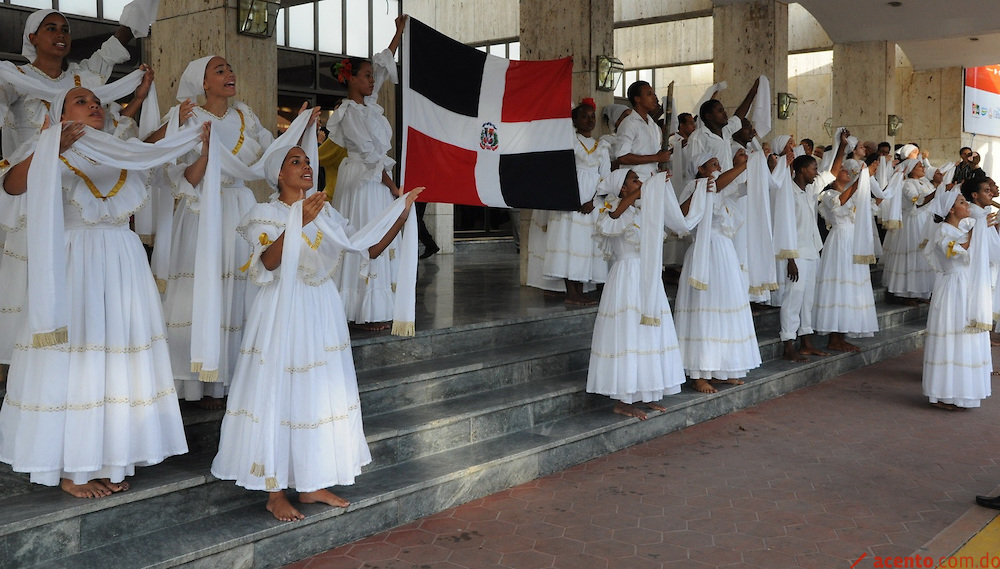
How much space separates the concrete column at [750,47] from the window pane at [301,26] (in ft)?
19.3

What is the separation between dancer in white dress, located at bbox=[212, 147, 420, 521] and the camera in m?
4.34

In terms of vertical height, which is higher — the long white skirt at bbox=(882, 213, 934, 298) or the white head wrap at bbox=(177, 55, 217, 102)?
the white head wrap at bbox=(177, 55, 217, 102)

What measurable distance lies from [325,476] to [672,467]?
267 centimetres

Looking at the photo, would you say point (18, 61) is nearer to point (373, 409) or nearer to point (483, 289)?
point (483, 289)

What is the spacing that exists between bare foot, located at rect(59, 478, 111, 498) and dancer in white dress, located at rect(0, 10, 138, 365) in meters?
0.98

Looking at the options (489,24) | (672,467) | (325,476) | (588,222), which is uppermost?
(489,24)

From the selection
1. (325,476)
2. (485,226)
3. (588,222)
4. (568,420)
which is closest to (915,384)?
(588,222)

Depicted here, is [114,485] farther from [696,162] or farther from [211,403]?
[696,162]

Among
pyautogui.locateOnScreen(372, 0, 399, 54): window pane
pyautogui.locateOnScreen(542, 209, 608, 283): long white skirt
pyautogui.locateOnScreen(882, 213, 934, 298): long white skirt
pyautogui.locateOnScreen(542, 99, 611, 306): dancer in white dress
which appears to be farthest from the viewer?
pyautogui.locateOnScreen(372, 0, 399, 54): window pane

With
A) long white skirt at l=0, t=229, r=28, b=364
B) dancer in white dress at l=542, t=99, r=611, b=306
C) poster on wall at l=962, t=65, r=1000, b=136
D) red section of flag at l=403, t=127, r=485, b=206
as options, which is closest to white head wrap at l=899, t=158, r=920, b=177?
dancer in white dress at l=542, t=99, r=611, b=306

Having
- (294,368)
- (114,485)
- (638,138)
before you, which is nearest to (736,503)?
(294,368)

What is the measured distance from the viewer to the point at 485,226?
60.1ft

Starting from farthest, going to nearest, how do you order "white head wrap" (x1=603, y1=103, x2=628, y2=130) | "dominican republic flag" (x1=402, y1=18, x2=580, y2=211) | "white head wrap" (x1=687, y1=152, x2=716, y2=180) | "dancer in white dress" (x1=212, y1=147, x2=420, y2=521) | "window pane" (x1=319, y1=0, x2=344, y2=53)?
1. "window pane" (x1=319, y1=0, x2=344, y2=53)
2. "white head wrap" (x1=603, y1=103, x2=628, y2=130)
3. "white head wrap" (x1=687, y1=152, x2=716, y2=180)
4. "dominican republic flag" (x1=402, y1=18, x2=580, y2=211)
5. "dancer in white dress" (x1=212, y1=147, x2=420, y2=521)

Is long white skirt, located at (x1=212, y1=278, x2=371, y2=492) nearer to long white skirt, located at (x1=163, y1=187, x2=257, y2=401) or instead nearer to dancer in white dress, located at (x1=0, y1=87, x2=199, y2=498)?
dancer in white dress, located at (x1=0, y1=87, x2=199, y2=498)
